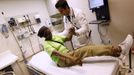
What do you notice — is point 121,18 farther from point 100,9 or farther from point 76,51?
point 76,51

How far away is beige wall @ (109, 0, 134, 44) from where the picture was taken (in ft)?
8.01

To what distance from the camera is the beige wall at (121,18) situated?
2442 millimetres

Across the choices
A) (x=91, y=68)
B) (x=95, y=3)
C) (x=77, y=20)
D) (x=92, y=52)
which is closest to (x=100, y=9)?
(x=95, y=3)

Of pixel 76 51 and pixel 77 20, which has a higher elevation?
pixel 77 20

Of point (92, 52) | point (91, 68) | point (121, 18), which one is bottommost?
point (91, 68)

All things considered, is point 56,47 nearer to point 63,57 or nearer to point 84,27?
point 63,57

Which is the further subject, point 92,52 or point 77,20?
point 77,20

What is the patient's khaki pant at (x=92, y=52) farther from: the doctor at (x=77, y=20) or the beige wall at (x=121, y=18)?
the beige wall at (x=121, y=18)

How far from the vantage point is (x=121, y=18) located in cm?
257

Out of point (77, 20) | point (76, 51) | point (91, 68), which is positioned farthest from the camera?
point (77, 20)

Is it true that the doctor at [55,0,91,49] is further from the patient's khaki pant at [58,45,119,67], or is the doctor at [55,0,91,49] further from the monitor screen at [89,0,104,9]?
the monitor screen at [89,0,104,9]

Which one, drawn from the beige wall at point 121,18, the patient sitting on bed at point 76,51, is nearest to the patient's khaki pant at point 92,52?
the patient sitting on bed at point 76,51

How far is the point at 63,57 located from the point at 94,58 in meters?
0.40

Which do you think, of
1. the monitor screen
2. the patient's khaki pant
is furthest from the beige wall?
the patient's khaki pant
